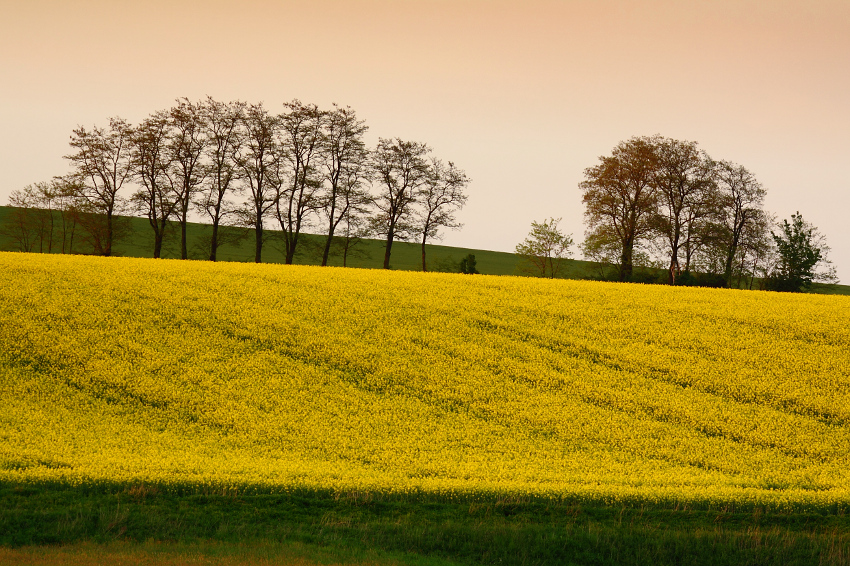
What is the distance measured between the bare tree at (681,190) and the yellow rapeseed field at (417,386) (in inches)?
946

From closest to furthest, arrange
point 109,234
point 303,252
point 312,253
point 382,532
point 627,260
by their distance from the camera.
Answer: point 382,532 → point 109,234 → point 627,260 → point 312,253 → point 303,252

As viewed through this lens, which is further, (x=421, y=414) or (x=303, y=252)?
(x=303, y=252)

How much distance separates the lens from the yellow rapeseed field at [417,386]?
565 inches

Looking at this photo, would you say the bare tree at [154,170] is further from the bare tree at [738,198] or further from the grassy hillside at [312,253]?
the bare tree at [738,198]

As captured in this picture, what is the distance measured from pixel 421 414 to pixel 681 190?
144 feet

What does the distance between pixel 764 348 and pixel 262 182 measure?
39146mm

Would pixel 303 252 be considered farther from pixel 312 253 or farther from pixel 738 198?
pixel 738 198

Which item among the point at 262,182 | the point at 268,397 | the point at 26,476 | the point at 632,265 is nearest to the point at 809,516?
the point at 268,397

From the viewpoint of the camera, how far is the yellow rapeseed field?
14.3m

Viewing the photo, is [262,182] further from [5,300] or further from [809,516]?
[809,516]

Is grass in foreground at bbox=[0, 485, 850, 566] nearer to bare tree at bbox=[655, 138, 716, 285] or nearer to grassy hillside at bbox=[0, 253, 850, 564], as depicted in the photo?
grassy hillside at bbox=[0, 253, 850, 564]

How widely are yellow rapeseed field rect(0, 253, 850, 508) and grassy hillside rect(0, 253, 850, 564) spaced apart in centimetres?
9

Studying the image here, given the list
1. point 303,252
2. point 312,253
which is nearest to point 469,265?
point 312,253

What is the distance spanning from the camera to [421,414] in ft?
59.6
